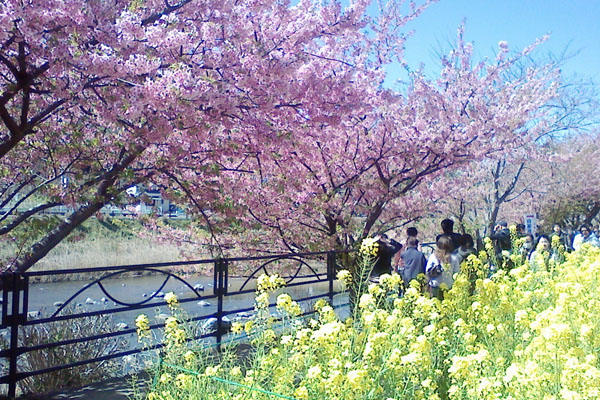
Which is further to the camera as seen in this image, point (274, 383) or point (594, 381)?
point (274, 383)

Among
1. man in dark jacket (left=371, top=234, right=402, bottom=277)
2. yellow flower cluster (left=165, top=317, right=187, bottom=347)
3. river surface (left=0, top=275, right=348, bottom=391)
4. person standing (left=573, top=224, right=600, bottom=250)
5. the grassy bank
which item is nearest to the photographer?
yellow flower cluster (left=165, top=317, right=187, bottom=347)

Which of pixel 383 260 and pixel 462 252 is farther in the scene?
pixel 383 260

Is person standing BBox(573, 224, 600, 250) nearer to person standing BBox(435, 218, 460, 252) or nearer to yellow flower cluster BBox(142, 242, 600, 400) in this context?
person standing BBox(435, 218, 460, 252)

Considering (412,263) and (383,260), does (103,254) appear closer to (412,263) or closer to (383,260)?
(383,260)

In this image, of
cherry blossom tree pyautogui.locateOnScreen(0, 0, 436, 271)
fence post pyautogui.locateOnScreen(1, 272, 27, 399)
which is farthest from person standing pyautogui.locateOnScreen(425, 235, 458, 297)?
fence post pyautogui.locateOnScreen(1, 272, 27, 399)

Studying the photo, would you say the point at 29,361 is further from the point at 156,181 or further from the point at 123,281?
the point at 123,281

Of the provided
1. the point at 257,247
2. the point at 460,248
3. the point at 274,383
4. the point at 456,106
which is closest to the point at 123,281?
the point at 257,247

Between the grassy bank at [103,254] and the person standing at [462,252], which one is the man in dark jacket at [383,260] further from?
the grassy bank at [103,254]

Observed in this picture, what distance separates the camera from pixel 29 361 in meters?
5.73

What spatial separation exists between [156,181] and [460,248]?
3752mm

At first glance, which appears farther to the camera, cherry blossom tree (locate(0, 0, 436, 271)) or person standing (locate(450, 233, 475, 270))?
person standing (locate(450, 233, 475, 270))

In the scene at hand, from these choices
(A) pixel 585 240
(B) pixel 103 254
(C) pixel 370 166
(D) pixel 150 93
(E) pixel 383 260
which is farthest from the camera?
(B) pixel 103 254

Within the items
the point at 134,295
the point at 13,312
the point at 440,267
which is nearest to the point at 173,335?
the point at 13,312

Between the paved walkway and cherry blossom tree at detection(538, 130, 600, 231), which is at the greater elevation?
cherry blossom tree at detection(538, 130, 600, 231)
